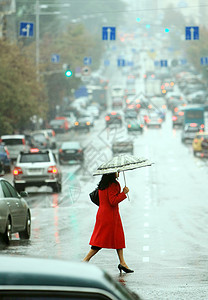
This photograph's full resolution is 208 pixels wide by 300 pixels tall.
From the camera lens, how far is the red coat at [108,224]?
38.9 ft

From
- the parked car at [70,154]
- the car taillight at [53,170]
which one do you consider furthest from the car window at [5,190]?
the parked car at [70,154]

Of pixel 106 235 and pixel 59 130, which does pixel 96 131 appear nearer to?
pixel 59 130

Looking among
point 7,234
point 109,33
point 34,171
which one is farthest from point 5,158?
point 7,234

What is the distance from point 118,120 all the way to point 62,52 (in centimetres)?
1235

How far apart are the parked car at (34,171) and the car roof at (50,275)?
91.6ft

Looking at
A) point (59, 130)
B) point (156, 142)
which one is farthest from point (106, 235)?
point (59, 130)

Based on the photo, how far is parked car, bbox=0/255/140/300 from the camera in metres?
4.29

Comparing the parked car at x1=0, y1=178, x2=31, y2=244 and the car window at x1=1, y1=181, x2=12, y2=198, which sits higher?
the car window at x1=1, y1=181, x2=12, y2=198

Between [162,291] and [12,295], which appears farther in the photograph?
[162,291]

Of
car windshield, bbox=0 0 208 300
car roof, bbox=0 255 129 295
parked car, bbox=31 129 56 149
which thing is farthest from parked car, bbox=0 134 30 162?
car roof, bbox=0 255 129 295

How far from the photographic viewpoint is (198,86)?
143 metres

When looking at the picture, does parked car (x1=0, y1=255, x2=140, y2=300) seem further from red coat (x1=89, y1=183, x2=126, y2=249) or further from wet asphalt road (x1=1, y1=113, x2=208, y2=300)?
red coat (x1=89, y1=183, x2=126, y2=249)

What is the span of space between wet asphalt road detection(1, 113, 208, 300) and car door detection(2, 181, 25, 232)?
41 centimetres

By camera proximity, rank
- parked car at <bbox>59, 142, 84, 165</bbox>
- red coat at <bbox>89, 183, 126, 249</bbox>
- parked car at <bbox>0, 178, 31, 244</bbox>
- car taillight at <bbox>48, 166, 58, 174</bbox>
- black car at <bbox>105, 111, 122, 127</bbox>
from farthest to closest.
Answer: black car at <bbox>105, 111, 122, 127</bbox>, parked car at <bbox>59, 142, 84, 165</bbox>, car taillight at <bbox>48, 166, 58, 174</bbox>, parked car at <bbox>0, 178, 31, 244</bbox>, red coat at <bbox>89, 183, 126, 249</bbox>
